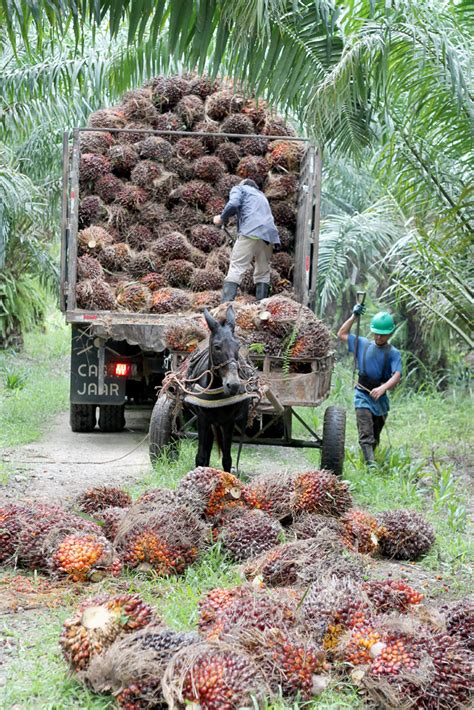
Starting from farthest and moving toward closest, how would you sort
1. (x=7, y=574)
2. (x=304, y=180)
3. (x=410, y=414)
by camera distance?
(x=410, y=414), (x=304, y=180), (x=7, y=574)

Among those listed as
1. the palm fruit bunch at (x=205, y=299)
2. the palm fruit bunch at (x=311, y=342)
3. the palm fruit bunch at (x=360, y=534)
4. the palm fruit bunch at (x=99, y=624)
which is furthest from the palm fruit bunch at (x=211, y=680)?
the palm fruit bunch at (x=205, y=299)

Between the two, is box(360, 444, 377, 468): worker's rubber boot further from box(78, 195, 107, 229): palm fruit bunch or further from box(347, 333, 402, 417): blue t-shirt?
box(78, 195, 107, 229): palm fruit bunch

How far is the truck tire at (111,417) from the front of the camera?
35.7ft

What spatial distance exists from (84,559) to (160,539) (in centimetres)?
46

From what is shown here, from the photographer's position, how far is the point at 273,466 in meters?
9.48

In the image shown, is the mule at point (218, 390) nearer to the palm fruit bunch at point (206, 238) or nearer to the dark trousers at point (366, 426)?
the dark trousers at point (366, 426)

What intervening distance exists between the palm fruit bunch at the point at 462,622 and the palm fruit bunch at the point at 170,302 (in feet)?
19.9

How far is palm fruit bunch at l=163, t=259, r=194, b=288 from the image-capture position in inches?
407

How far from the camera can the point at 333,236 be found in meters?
14.9

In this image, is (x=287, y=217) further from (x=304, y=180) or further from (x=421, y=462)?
(x=421, y=462)

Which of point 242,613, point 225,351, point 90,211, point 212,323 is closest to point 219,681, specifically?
point 242,613

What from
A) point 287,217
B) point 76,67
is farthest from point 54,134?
point 287,217

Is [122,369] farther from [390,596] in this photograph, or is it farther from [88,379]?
[390,596]

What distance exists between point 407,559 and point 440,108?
12.1 ft
